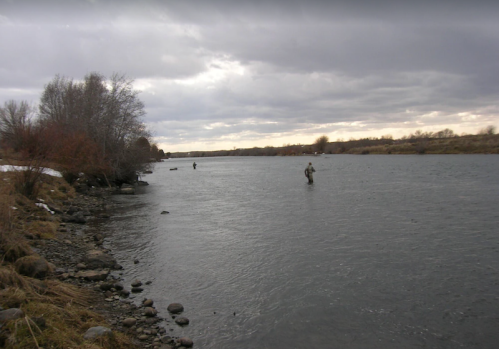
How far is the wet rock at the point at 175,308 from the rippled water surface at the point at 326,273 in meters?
0.16

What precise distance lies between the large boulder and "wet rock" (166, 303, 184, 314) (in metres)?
3.25

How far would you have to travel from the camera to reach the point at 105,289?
28.9 ft

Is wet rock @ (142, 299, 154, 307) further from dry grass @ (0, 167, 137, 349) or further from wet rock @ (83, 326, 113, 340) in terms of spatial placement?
wet rock @ (83, 326, 113, 340)

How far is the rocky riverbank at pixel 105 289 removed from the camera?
6.62 meters

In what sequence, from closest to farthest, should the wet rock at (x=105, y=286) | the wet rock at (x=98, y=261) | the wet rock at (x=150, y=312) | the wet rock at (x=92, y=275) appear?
the wet rock at (x=150, y=312) < the wet rock at (x=105, y=286) < the wet rock at (x=92, y=275) < the wet rock at (x=98, y=261)

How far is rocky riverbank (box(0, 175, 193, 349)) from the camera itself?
6617 mm

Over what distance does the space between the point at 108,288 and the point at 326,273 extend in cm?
632

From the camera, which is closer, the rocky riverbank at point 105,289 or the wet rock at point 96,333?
the wet rock at point 96,333

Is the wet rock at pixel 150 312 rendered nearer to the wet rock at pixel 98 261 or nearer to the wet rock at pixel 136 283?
the wet rock at pixel 136 283

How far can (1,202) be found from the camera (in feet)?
30.3

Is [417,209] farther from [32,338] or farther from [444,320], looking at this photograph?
[32,338]

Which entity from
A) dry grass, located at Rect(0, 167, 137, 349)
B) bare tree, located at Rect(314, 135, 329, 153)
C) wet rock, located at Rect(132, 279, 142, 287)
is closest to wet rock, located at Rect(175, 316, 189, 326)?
dry grass, located at Rect(0, 167, 137, 349)

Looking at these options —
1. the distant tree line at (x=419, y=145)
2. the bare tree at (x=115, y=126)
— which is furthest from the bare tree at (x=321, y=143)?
the bare tree at (x=115, y=126)

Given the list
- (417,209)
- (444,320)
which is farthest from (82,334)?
(417,209)
